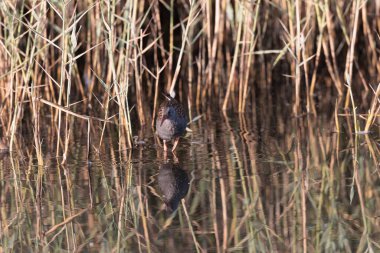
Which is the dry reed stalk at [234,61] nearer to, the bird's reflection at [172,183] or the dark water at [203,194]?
the dark water at [203,194]

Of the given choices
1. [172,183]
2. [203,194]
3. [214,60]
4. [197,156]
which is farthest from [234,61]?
[203,194]

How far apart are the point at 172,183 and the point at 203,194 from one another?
360mm

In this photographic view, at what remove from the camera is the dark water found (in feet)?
14.2

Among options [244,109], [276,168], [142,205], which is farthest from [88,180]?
[244,109]

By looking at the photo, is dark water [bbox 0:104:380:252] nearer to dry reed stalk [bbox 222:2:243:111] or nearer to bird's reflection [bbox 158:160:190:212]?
bird's reflection [bbox 158:160:190:212]

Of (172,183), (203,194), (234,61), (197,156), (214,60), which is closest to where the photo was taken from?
(203,194)

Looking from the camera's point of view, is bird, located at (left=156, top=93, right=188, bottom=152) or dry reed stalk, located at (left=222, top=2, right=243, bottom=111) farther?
dry reed stalk, located at (left=222, top=2, right=243, bottom=111)

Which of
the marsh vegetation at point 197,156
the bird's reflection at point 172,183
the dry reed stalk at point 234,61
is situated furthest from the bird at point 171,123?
the dry reed stalk at point 234,61

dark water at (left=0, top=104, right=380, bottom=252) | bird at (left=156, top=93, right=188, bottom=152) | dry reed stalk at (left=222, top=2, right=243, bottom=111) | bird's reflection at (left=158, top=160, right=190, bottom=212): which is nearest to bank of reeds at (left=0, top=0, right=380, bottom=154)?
dry reed stalk at (left=222, top=2, right=243, bottom=111)

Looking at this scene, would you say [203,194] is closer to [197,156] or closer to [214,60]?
[197,156]

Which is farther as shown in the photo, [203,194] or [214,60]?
[214,60]

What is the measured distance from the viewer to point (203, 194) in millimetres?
5137

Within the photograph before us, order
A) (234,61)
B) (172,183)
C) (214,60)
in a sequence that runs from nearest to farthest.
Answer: (172,183)
(234,61)
(214,60)

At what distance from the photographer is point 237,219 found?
15.1 feet
